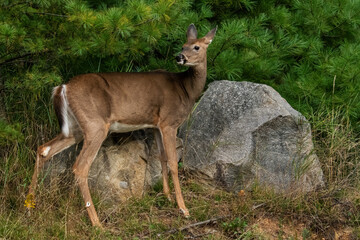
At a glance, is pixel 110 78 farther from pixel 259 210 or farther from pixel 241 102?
pixel 259 210

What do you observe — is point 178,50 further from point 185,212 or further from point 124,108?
point 185,212

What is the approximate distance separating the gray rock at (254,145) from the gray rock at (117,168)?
0.44m

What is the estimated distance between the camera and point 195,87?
5.70m

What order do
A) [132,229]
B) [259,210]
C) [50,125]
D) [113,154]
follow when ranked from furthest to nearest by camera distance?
[50,125] → [113,154] → [259,210] → [132,229]

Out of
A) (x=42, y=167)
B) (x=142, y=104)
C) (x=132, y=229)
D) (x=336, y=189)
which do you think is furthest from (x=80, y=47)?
(x=336, y=189)

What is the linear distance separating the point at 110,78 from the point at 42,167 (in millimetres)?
991

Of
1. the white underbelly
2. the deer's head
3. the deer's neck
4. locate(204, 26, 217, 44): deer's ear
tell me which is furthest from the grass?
locate(204, 26, 217, 44): deer's ear

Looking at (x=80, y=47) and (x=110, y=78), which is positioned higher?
(x=80, y=47)

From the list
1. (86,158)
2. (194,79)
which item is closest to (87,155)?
(86,158)

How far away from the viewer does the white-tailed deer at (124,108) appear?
16.7ft

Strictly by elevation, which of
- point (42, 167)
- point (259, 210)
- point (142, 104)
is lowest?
point (259, 210)

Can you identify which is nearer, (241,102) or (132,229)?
(132,229)

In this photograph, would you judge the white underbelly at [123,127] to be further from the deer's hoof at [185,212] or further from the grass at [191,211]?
the deer's hoof at [185,212]

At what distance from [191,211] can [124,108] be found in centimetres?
108
